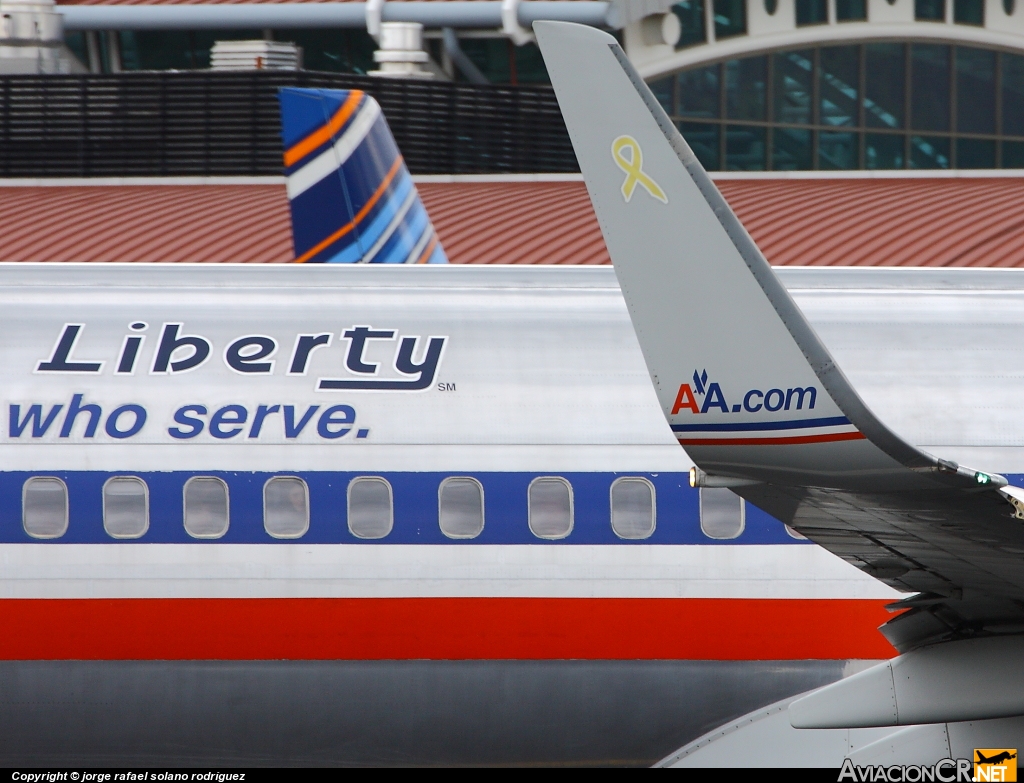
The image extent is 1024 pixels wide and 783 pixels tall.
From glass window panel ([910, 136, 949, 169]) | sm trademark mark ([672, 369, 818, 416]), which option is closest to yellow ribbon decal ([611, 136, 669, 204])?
sm trademark mark ([672, 369, 818, 416])

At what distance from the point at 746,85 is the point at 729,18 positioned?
4.84 ft

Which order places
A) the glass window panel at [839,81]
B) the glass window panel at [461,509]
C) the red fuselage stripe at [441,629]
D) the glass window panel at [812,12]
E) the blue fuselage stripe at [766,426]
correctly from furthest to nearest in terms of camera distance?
the glass window panel at [839,81] → the glass window panel at [812,12] → the glass window panel at [461,509] → the red fuselage stripe at [441,629] → the blue fuselage stripe at [766,426]

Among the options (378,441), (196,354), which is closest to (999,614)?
(378,441)

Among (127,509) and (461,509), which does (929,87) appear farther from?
(127,509)

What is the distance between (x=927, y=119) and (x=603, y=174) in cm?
2552

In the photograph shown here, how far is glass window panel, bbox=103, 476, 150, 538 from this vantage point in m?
9.35

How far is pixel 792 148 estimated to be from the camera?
28797 mm

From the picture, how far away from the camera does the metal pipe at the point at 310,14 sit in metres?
25.6

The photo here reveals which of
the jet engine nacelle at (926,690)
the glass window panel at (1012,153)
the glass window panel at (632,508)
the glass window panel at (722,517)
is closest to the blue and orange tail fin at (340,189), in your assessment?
the glass window panel at (632,508)

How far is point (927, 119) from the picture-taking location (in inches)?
1127

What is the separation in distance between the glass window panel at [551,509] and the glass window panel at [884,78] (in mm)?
21444

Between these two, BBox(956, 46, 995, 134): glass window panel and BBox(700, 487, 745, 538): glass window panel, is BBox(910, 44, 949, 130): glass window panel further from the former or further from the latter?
BBox(700, 487, 745, 538): glass window panel

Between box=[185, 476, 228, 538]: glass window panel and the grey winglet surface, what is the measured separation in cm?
490

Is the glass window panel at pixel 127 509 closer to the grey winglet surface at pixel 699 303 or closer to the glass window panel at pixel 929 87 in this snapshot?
the grey winglet surface at pixel 699 303
